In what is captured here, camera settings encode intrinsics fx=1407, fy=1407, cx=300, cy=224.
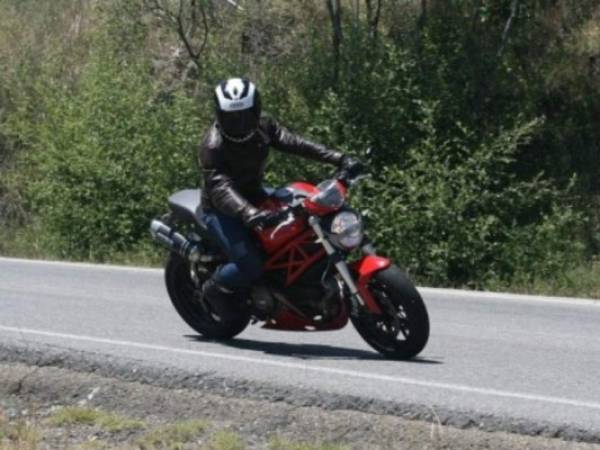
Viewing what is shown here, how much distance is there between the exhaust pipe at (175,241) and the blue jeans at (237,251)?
39 centimetres

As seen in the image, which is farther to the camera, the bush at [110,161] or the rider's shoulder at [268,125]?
the bush at [110,161]

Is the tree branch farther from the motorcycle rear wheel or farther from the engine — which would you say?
the engine

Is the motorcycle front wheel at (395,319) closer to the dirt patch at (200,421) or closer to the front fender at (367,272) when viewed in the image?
the front fender at (367,272)

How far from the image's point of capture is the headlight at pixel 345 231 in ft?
28.4

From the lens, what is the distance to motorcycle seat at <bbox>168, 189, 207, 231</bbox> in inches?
374

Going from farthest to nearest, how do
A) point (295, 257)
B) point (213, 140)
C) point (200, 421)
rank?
1. point (213, 140)
2. point (295, 257)
3. point (200, 421)

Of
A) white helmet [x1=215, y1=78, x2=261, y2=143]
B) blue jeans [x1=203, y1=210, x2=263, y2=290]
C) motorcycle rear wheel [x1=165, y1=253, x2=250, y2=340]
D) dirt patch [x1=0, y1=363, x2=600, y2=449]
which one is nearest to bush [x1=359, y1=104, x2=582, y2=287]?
motorcycle rear wheel [x1=165, y1=253, x2=250, y2=340]

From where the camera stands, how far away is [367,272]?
858 centimetres

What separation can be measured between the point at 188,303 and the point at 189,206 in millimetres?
799

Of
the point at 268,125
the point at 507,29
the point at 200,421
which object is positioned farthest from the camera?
the point at 507,29

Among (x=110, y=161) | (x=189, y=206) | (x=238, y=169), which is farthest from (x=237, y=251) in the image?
(x=110, y=161)

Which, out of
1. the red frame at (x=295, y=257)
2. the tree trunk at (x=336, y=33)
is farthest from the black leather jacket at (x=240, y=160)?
the tree trunk at (x=336, y=33)

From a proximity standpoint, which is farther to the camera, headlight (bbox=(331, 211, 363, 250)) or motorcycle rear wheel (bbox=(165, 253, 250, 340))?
motorcycle rear wheel (bbox=(165, 253, 250, 340))

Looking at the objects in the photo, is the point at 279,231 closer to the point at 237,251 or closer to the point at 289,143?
the point at 237,251
